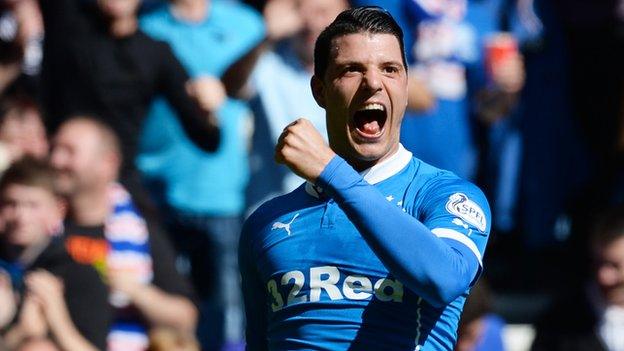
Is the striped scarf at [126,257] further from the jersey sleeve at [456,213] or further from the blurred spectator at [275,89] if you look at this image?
the jersey sleeve at [456,213]

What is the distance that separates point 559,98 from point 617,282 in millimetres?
1994

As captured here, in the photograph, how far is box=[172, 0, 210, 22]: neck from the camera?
816cm

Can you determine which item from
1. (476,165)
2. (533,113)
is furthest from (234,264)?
(533,113)

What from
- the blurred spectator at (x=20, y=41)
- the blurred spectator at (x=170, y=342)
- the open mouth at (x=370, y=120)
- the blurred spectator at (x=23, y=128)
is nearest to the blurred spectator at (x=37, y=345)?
the blurred spectator at (x=170, y=342)

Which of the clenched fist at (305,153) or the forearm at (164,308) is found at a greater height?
the clenched fist at (305,153)

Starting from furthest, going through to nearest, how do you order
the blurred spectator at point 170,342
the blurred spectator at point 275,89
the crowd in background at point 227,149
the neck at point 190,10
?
the neck at point 190,10
the blurred spectator at point 275,89
the crowd in background at point 227,149
the blurred spectator at point 170,342

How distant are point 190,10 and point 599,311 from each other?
96.7 inches

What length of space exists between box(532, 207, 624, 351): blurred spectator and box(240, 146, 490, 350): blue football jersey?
3.35m

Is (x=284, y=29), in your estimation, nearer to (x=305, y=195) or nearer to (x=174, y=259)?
(x=174, y=259)

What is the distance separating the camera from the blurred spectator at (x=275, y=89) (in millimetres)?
7934

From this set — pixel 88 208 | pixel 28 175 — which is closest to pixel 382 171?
pixel 28 175

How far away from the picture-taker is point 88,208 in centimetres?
Result: 726

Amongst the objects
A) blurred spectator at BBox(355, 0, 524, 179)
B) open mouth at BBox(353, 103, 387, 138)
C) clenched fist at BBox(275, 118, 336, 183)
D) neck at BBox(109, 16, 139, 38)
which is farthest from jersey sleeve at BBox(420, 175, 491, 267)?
neck at BBox(109, 16, 139, 38)

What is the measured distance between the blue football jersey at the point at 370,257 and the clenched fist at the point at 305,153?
0.11ft
